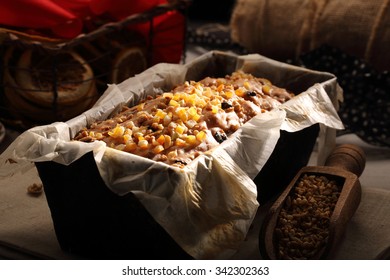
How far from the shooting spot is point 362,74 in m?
2.34

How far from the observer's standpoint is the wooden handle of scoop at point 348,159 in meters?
1.81

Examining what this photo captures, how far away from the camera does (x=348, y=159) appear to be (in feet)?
6.01

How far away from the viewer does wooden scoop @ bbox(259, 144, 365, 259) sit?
1.48 m

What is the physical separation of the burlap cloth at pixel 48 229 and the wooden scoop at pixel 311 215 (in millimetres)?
75

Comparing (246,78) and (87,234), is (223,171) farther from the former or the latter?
(246,78)

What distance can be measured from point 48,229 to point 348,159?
2.67 ft

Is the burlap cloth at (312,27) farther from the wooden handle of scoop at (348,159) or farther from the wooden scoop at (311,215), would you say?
the wooden scoop at (311,215)

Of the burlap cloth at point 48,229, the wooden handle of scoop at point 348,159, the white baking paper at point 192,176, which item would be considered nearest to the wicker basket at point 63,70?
the burlap cloth at point 48,229

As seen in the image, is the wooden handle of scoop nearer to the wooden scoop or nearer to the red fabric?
the wooden scoop

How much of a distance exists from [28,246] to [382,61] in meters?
1.37

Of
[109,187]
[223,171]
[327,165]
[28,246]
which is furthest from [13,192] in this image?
[327,165]

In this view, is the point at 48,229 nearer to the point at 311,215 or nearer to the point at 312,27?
the point at 311,215

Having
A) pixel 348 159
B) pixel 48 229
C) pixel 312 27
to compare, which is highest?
pixel 312 27

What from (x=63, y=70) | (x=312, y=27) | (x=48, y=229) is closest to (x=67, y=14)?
(x=63, y=70)
